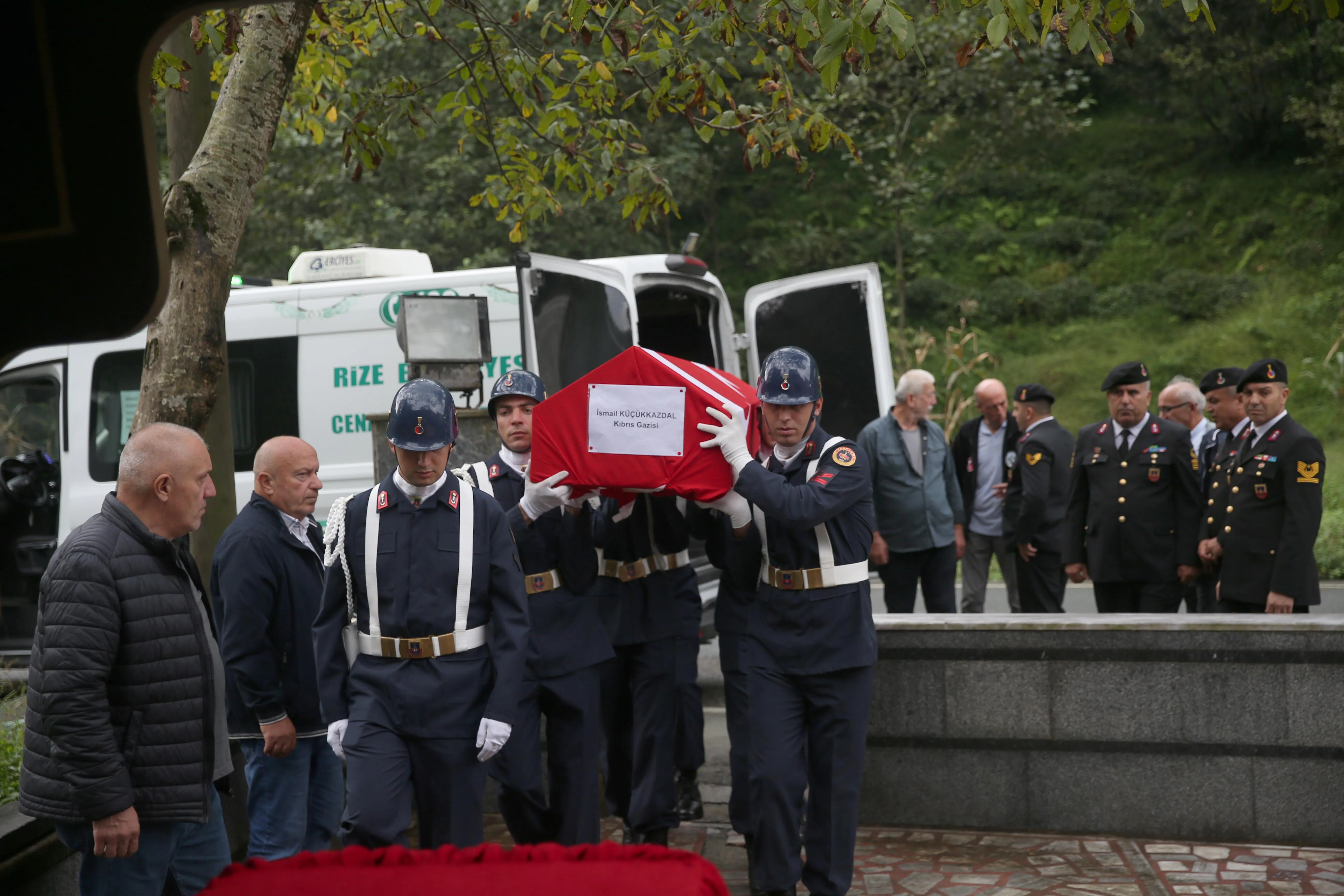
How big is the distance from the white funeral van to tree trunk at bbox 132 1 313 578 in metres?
3.91

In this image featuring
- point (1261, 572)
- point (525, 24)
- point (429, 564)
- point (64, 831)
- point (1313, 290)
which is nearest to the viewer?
point (64, 831)

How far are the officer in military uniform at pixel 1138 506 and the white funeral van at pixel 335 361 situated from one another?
2.24 metres

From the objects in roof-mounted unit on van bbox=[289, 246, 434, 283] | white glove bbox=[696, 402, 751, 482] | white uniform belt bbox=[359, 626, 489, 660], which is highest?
roof-mounted unit on van bbox=[289, 246, 434, 283]

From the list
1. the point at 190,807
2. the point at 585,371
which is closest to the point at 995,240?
→ the point at 585,371

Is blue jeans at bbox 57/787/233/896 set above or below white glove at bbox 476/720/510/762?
below

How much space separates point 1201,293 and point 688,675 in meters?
20.7

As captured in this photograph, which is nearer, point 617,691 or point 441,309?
point 617,691

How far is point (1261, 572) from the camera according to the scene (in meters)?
6.45

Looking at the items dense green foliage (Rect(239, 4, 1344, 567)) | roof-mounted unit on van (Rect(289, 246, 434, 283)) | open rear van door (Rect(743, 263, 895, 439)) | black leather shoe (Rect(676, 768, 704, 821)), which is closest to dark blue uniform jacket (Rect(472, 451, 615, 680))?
black leather shoe (Rect(676, 768, 704, 821))

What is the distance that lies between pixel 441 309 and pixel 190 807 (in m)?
Answer: 3.63

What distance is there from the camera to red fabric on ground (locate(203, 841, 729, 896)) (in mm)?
2484

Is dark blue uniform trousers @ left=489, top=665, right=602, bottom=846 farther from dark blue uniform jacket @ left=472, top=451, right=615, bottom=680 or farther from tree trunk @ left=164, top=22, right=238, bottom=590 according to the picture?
tree trunk @ left=164, top=22, right=238, bottom=590

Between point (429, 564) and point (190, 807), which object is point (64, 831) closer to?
point (190, 807)

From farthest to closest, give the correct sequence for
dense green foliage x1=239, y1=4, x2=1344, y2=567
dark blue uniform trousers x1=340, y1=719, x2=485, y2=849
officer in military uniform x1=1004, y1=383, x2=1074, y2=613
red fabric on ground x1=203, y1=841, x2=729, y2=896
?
1. dense green foliage x1=239, y1=4, x2=1344, y2=567
2. officer in military uniform x1=1004, y1=383, x2=1074, y2=613
3. dark blue uniform trousers x1=340, y1=719, x2=485, y2=849
4. red fabric on ground x1=203, y1=841, x2=729, y2=896
